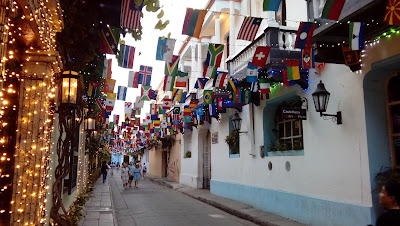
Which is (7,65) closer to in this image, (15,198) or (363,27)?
(15,198)

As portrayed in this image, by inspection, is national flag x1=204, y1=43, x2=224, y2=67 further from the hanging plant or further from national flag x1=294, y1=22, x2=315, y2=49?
the hanging plant

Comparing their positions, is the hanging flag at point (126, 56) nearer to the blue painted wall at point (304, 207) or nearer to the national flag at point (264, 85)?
the national flag at point (264, 85)

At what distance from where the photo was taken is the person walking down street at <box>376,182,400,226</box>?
305 centimetres

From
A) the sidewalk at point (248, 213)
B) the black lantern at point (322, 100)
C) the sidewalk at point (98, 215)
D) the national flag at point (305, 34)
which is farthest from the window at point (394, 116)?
the sidewalk at point (98, 215)

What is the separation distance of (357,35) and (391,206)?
4.08 m

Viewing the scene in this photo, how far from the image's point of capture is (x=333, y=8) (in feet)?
20.2

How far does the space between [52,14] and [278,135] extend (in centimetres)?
867

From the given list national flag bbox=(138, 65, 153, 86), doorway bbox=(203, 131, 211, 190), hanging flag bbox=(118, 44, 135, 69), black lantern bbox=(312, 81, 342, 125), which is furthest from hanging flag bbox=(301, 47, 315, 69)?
doorway bbox=(203, 131, 211, 190)

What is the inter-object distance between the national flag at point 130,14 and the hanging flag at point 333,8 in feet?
12.0

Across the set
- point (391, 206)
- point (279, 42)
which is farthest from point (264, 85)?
point (391, 206)

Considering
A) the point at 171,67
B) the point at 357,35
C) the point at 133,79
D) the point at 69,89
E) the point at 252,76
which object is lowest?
the point at 69,89

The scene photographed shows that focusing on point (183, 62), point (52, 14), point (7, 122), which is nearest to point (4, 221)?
point (7, 122)

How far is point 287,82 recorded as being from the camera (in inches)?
377

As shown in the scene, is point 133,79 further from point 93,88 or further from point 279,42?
point 279,42
